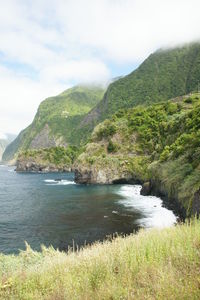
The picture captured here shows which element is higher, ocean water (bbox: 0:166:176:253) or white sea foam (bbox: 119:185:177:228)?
white sea foam (bbox: 119:185:177:228)

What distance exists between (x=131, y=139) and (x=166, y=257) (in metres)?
107

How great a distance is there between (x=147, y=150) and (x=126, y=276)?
4157 inches

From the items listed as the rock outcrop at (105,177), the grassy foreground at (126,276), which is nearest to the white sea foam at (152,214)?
the grassy foreground at (126,276)

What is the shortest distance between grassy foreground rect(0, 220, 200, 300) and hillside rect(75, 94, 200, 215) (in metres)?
31.3

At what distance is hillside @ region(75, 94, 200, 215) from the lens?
47375 millimetres

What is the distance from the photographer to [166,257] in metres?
7.70

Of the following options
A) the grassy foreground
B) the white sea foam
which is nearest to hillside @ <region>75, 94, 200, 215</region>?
the white sea foam

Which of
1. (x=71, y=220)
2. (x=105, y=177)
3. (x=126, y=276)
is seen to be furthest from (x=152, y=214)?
(x=105, y=177)

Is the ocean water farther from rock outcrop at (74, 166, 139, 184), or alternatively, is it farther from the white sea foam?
rock outcrop at (74, 166, 139, 184)

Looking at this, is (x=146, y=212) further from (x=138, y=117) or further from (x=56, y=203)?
(x=138, y=117)

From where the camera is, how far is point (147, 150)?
11050 centimetres

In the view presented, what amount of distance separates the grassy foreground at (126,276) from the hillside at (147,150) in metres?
31.3

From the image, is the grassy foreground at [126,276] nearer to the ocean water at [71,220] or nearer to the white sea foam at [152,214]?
the ocean water at [71,220]

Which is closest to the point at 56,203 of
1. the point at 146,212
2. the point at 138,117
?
the point at 146,212
